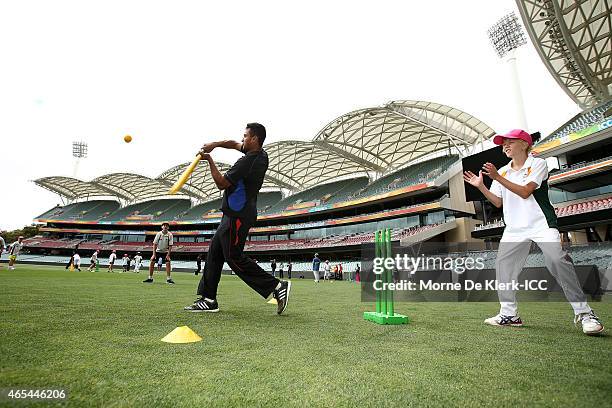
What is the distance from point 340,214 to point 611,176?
88.5 ft

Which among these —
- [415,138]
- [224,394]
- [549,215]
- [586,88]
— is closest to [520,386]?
[224,394]

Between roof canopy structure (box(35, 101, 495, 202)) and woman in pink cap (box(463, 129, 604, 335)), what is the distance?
27.7m

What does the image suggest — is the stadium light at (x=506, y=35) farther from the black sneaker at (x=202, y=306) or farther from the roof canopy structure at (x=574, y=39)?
the black sneaker at (x=202, y=306)

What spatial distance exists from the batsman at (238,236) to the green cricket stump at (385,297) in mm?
1042

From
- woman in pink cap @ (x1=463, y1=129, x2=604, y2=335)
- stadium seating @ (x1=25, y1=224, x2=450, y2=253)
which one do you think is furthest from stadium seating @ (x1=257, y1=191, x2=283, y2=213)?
woman in pink cap @ (x1=463, y1=129, x2=604, y2=335)

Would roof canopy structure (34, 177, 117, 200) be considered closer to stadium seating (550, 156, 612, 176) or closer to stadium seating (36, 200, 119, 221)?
stadium seating (36, 200, 119, 221)

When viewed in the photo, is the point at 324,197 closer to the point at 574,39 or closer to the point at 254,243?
the point at 254,243

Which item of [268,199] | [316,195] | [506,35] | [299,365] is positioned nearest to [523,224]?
[299,365]

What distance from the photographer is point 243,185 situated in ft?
12.1

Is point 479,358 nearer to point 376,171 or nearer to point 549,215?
point 549,215

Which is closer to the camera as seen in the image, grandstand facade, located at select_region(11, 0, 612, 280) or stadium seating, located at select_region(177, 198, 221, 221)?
grandstand facade, located at select_region(11, 0, 612, 280)

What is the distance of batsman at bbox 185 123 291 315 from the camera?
3.61 meters

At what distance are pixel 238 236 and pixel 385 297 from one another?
175cm

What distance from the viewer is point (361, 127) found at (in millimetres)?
33531
